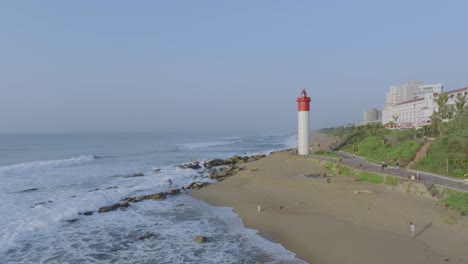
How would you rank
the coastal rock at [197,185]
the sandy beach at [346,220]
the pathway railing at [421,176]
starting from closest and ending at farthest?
the sandy beach at [346,220], the pathway railing at [421,176], the coastal rock at [197,185]

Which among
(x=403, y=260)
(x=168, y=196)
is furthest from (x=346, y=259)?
(x=168, y=196)

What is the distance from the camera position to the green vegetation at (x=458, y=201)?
15535 mm

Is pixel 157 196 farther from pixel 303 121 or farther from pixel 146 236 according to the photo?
pixel 303 121

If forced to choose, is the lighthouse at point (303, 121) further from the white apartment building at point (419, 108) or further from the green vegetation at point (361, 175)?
the white apartment building at point (419, 108)

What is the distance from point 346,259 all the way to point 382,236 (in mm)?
2873

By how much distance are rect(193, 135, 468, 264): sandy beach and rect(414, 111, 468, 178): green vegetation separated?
15.9 ft

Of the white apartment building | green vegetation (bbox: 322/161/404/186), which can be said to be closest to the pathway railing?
green vegetation (bbox: 322/161/404/186)

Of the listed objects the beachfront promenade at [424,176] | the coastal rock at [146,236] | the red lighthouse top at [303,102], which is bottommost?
the coastal rock at [146,236]

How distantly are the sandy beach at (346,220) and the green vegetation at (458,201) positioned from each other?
46 cm

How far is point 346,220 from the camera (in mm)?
15828

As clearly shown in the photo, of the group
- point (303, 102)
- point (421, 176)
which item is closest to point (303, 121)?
point (303, 102)

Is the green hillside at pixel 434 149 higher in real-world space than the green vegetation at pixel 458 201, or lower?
higher

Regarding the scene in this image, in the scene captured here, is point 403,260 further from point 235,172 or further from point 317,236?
point 235,172

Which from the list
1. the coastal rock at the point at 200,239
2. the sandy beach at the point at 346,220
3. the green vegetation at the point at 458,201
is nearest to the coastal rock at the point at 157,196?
the sandy beach at the point at 346,220
